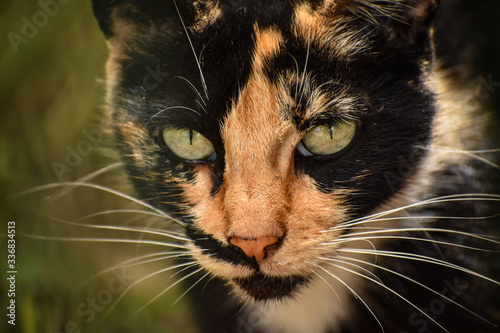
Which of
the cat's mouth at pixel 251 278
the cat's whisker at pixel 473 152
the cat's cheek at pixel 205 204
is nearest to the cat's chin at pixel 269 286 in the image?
the cat's mouth at pixel 251 278

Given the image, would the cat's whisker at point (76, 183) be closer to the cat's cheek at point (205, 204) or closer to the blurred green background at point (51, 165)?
the blurred green background at point (51, 165)

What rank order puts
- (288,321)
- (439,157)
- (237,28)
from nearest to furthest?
1. (237,28)
2. (439,157)
3. (288,321)

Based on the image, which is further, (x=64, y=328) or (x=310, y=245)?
(x=64, y=328)

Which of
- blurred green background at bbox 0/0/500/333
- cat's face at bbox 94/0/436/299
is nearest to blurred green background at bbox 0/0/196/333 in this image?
blurred green background at bbox 0/0/500/333

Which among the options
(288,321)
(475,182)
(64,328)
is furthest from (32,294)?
(475,182)

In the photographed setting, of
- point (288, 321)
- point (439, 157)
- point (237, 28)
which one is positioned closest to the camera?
point (237, 28)

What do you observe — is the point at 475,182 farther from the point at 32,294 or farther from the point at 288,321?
the point at 32,294

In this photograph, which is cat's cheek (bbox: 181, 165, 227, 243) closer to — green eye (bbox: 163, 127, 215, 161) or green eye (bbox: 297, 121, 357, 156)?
green eye (bbox: 163, 127, 215, 161)

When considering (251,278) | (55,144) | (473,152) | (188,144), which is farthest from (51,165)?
(473,152)
